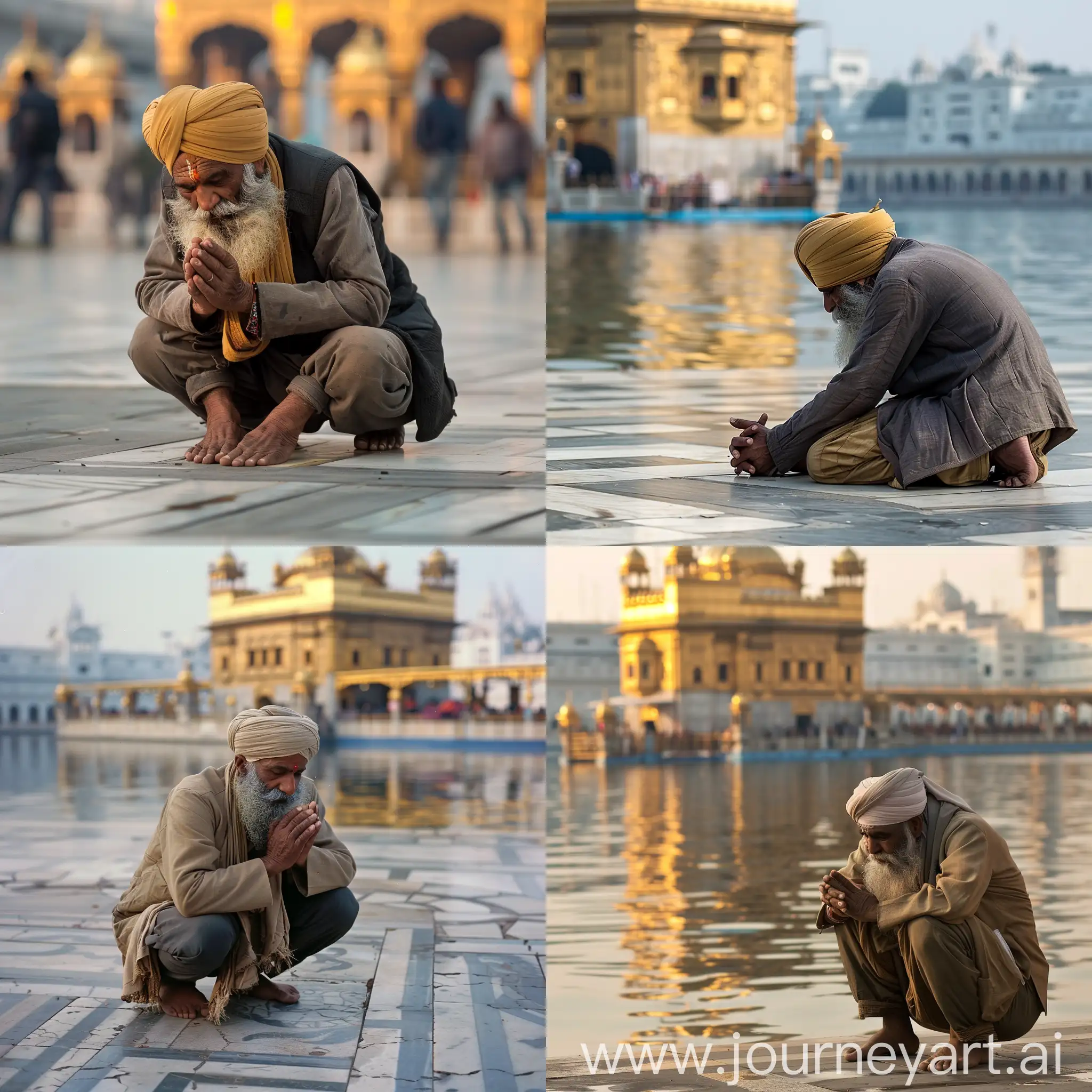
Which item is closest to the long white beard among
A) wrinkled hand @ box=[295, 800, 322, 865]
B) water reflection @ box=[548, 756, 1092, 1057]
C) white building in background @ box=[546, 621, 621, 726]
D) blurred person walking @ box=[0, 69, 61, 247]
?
wrinkled hand @ box=[295, 800, 322, 865]

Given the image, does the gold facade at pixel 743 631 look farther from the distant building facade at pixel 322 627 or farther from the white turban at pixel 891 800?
the white turban at pixel 891 800

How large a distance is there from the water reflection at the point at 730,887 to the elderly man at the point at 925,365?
974 millimetres

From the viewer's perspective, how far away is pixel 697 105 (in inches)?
1336

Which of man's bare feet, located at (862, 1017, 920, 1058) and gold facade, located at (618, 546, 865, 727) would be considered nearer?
man's bare feet, located at (862, 1017, 920, 1058)

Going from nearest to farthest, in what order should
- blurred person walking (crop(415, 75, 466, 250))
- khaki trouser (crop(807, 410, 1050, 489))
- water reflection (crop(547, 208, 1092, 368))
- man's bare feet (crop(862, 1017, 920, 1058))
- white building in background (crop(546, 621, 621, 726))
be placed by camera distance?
1. man's bare feet (crop(862, 1017, 920, 1058))
2. khaki trouser (crop(807, 410, 1050, 489))
3. white building in background (crop(546, 621, 621, 726))
4. water reflection (crop(547, 208, 1092, 368))
5. blurred person walking (crop(415, 75, 466, 250))

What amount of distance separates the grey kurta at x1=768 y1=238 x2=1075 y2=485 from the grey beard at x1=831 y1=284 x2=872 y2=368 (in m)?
0.05

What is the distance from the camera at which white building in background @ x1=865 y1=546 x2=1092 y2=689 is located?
171 inches

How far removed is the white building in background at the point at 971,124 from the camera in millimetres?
33812

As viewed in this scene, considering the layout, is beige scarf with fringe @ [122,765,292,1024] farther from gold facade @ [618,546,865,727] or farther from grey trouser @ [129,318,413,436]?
gold facade @ [618,546,865,727]

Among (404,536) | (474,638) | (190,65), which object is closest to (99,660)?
(474,638)

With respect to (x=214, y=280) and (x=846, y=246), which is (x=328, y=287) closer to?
(x=214, y=280)

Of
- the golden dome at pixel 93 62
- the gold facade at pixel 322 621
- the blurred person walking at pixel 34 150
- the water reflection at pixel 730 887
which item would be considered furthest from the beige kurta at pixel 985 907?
the golden dome at pixel 93 62

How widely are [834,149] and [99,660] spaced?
30.3m

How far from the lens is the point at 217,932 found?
2191 mm
